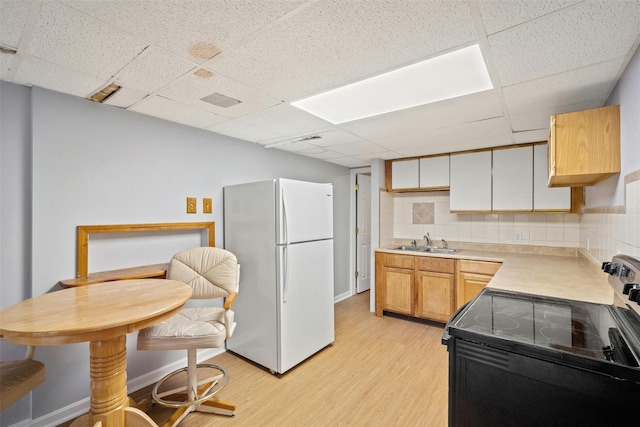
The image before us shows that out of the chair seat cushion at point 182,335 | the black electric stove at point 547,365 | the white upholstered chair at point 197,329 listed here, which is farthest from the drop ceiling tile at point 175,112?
the black electric stove at point 547,365

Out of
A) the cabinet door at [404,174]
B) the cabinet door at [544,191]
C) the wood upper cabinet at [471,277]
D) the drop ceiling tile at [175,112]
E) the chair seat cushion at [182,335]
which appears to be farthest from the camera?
the cabinet door at [404,174]

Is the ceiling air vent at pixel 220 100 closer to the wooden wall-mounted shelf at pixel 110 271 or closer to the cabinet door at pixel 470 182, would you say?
the wooden wall-mounted shelf at pixel 110 271

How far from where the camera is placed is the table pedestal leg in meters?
1.45

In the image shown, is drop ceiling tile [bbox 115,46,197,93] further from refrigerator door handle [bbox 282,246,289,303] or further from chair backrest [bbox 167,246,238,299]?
refrigerator door handle [bbox 282,246,289,303]

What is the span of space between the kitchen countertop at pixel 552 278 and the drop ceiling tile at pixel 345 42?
151 cm

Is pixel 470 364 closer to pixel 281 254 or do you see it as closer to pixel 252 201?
pixel 281 254

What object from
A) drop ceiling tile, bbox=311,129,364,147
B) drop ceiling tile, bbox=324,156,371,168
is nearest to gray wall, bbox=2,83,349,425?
drop ceiling tile, bbox=311,129,364,147

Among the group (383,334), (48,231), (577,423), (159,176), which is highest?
(159,176)

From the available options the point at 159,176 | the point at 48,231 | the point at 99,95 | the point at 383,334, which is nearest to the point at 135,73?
the point at 99,95

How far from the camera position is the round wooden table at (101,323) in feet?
3.86

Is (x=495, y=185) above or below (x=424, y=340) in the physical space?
above

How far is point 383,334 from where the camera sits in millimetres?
3256

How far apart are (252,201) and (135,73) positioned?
4.27 ft

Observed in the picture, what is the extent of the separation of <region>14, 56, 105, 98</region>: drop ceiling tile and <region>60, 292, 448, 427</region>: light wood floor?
7.39 feet
